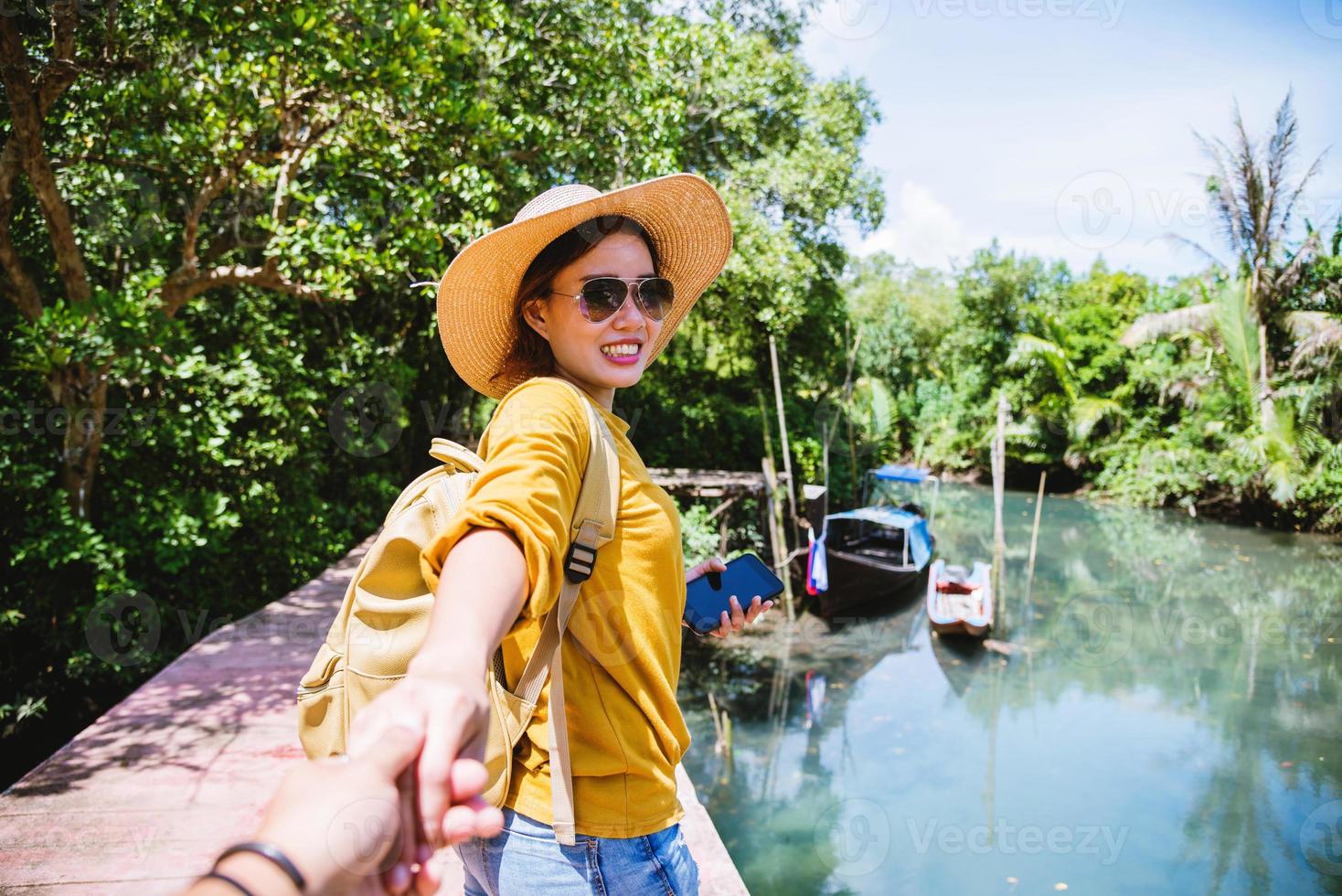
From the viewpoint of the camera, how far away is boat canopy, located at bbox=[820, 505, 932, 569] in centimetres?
1216

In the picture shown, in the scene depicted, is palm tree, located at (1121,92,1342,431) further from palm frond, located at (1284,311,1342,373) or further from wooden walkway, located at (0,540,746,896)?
wooden walkway, located at (0,540,746,896)

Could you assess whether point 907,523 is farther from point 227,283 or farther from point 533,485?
point 533,485

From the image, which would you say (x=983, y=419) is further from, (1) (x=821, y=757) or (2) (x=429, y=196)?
(2) (x=429, y=196)

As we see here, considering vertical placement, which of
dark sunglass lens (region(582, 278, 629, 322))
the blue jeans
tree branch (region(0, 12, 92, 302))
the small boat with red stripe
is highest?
tree branch (region(0, 12, 92, 302))

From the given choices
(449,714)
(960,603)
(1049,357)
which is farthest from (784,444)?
(1049,357)

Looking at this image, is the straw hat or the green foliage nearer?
the straw hat

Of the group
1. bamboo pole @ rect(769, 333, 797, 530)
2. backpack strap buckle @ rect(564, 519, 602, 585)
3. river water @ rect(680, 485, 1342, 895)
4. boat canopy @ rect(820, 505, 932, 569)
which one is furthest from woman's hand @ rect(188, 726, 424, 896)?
boat canopy @ rect(820, 505, 932, 569)

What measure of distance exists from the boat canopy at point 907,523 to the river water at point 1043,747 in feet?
2.50

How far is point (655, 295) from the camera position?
1263 millimetres

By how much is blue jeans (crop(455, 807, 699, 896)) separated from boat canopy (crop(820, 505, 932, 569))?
1092 centimetres

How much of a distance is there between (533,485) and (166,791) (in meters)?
3.11

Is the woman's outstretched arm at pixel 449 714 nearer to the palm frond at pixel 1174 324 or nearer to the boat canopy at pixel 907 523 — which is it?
the boat canopy at pixel 907 523

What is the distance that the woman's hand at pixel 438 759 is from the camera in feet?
1.67

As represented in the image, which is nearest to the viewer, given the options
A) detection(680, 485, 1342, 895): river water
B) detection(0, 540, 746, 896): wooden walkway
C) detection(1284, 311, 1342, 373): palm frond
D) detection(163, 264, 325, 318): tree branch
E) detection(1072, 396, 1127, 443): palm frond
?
detection(0, 540, 746, 896): wooden walkway
